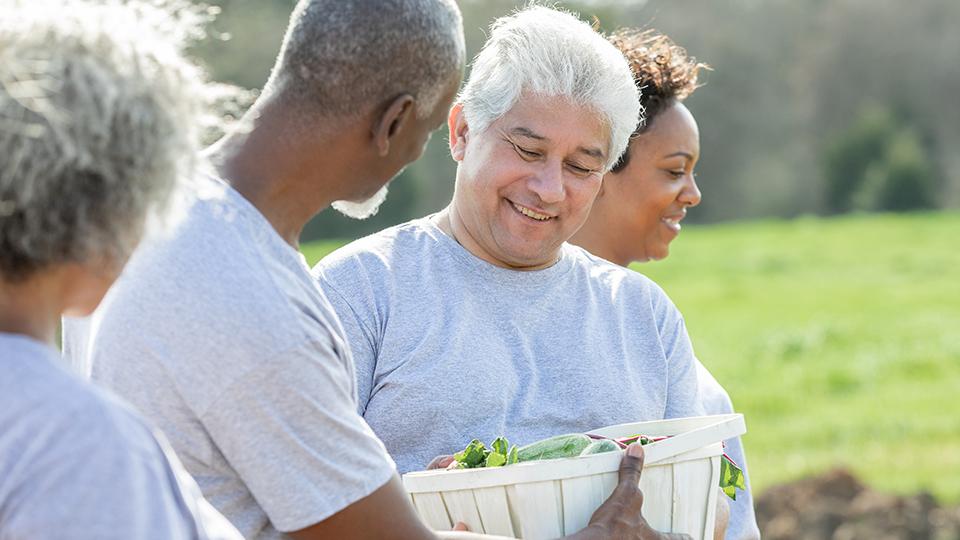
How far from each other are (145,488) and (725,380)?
11967mm

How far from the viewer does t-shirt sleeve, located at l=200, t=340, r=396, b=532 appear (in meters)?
2.09

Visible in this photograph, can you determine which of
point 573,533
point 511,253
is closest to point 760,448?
point 511,253

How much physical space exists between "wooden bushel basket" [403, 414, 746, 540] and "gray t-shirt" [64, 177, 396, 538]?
0.51 m

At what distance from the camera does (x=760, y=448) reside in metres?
10.7

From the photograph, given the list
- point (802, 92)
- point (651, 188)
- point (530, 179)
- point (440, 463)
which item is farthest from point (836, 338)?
point (802, 92)

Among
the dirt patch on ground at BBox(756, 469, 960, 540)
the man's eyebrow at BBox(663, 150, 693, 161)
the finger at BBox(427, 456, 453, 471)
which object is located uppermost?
the man's eyebrow at BBox(663, 150, 693, 161)

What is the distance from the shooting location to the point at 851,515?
7688 millimetres

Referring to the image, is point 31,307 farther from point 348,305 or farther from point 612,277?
point 612,277

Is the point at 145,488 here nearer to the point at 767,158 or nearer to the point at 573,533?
the point at 573,533

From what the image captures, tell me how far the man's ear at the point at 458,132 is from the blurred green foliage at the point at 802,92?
2944 centimetres

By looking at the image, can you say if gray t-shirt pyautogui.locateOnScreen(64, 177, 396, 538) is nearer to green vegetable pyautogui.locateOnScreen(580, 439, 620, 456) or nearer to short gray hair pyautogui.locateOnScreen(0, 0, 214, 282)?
short gray hair pyautogui.locateOnScreen(0, 0, 214, 282)

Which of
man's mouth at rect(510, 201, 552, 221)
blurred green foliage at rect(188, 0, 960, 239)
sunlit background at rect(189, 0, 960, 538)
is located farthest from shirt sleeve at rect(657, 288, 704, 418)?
blurred green foliage at rect(188, 0, 960, 239)

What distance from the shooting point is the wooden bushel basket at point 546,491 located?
267 centimetres

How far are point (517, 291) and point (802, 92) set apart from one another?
1468 inches
